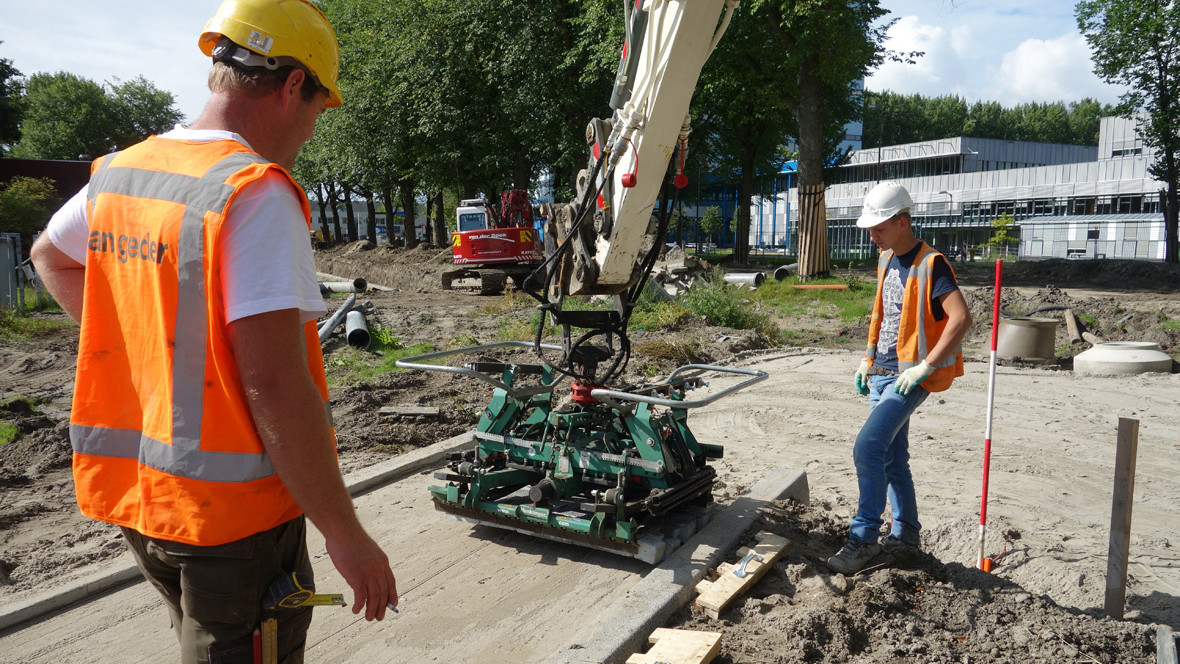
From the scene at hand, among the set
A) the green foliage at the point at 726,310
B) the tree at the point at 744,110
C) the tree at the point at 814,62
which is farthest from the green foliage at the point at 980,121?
the green foliage at the point at 726,310

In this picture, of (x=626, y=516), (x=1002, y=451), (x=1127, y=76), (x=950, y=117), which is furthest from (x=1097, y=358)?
(x=950, y=117)

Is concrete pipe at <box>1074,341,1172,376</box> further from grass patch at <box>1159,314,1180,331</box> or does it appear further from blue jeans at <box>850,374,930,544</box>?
blue jeans at <box>850,374,930,544</box>

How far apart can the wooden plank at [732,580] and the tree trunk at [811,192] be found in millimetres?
A: 16382

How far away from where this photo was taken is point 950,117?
87.9m

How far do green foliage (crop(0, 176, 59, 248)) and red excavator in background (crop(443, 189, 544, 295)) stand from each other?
1208cm

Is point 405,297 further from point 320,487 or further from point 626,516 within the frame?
point 320,487

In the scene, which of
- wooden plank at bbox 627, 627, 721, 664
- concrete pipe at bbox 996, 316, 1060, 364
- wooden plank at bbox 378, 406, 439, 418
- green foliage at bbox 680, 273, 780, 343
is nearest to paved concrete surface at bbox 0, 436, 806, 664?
wooden plank at bbox 627, 627, 721, 664

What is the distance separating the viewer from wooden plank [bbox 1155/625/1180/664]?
305 centimetres

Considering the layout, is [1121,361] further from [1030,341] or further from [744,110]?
[744,110]

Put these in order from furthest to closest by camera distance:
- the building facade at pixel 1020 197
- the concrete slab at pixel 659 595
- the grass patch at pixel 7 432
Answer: the building facade at pixel 1020 197 → the grass patch at pixel 7 432 → the concrete slab at pixel 659 595

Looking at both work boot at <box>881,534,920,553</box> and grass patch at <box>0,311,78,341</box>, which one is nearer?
work boot at <box>881,534,920,553</box>

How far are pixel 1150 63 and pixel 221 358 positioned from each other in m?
32.3

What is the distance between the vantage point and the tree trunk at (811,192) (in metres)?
19.9

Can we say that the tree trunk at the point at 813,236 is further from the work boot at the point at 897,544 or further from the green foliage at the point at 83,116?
the green foliage at the point at 83,116
